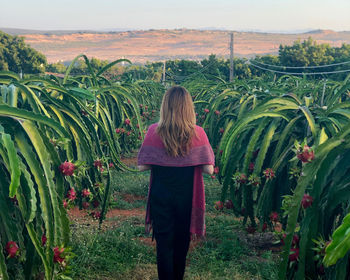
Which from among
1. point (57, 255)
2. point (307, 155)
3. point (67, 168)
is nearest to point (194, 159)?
point (67, 168)

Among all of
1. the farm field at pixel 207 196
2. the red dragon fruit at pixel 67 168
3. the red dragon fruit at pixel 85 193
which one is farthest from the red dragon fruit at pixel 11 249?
the red dragon fruit at pixel 85 193

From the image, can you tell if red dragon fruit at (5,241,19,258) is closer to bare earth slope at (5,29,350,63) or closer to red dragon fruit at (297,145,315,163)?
red dragon fruit at (297,145,315,163)

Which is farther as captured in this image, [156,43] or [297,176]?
[156,43]

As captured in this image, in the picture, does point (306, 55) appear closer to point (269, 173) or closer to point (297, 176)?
point (297, 176)

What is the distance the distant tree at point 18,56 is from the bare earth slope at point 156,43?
89924 millimetres

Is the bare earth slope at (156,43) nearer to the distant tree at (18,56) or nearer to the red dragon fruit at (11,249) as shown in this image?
the distant tree at (18,56)

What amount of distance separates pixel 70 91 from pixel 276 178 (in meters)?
1.77

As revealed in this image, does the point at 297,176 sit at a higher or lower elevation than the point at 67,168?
lower

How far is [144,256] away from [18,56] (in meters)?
36.8

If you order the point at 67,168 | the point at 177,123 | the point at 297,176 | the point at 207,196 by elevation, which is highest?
the point at 177,123

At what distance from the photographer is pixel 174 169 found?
292 centimetres

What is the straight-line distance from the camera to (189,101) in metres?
2.96

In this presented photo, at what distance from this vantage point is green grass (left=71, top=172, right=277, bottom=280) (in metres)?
3.47

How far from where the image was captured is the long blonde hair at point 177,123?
287 centimetres
